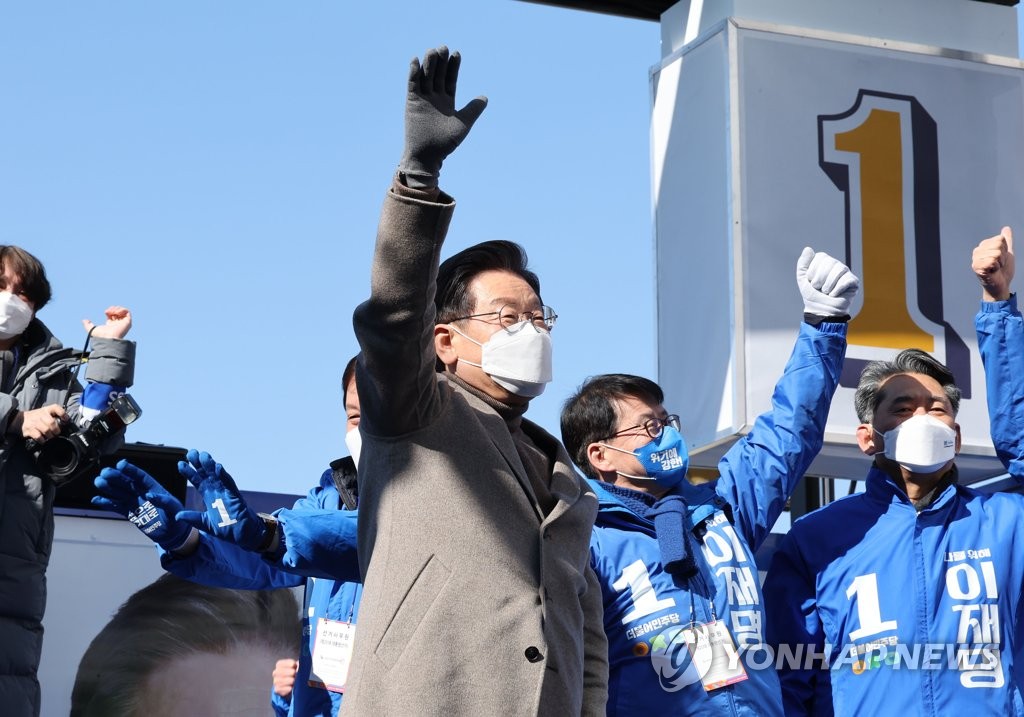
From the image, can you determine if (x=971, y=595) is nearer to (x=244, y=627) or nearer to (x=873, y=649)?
A: (x=873, y=649)

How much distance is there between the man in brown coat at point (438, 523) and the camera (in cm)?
229

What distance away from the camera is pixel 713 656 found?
3.93 meters

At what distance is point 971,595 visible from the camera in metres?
4.41

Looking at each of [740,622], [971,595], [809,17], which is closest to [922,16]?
[809,17]

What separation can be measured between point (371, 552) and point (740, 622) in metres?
1.90

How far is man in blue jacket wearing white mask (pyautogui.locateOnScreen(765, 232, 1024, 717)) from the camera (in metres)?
4.33

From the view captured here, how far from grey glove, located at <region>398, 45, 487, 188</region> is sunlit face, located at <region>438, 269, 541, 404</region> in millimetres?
468

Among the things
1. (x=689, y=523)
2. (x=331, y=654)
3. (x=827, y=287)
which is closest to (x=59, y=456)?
(x=331, y=654)

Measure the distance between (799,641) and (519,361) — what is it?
232cm

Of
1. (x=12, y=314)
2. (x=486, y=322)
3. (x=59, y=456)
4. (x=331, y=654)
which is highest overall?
(x=12, y=314)

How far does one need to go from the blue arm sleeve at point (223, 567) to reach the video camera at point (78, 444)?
56cm

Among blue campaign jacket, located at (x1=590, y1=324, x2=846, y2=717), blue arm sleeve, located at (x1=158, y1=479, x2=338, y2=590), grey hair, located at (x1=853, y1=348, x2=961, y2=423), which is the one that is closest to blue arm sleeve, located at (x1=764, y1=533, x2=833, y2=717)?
blue campaign jacket, located at (x1=590, y1=324, x2=846, y2=717)

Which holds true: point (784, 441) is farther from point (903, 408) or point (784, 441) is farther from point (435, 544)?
point (435, 544)

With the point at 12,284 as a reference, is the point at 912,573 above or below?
below
